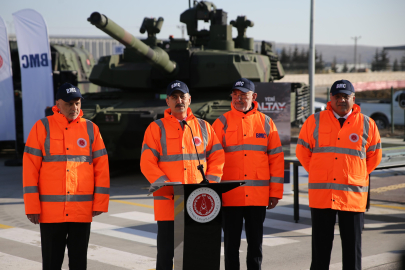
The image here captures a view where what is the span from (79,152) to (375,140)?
2.97m

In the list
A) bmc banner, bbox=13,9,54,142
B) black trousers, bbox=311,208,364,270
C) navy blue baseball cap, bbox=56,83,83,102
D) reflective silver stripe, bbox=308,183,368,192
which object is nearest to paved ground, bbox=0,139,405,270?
black trousers, bbox=311,208,364,270

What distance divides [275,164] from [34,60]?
10834 millimetres

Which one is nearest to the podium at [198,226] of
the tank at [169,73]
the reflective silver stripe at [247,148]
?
Answer: the reflective silver stripe at [247,148]

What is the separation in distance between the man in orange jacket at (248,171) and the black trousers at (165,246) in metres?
0.69

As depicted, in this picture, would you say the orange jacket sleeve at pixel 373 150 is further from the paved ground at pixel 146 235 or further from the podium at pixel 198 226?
the podium at pixel 198 226

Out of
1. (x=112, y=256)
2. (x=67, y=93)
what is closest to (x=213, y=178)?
(x=67, y=93)

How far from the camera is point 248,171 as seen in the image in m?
5.65

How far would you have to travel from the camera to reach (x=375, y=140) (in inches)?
220

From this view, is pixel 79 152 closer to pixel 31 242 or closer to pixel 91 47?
pixel 31 242

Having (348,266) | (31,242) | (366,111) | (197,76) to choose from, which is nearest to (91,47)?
(366,111)

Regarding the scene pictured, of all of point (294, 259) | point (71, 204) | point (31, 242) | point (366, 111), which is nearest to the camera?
point (71, 204)

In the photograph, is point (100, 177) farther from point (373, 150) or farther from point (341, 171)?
point (373, 150)

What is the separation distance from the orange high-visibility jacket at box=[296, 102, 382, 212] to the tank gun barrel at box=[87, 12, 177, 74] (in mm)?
5130

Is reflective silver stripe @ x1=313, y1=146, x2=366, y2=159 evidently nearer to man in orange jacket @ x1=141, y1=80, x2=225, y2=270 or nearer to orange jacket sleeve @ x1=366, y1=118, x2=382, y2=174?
orange jacket sleeve @ x1=366, y1=118, x2=382, y2=174
